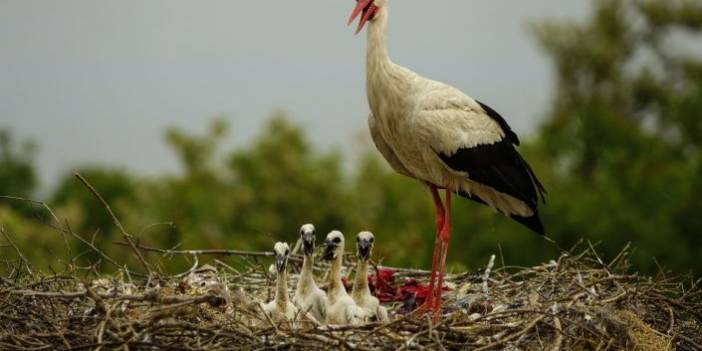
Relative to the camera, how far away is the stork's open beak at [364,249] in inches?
340

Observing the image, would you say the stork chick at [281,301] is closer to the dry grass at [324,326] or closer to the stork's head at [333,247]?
the dry grass at [324,326]

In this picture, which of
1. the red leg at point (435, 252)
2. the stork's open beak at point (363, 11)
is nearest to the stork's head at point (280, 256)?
the red leg at point (435, 252)

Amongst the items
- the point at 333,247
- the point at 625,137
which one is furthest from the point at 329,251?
the point at 625,137

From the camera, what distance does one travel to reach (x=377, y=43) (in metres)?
8.79

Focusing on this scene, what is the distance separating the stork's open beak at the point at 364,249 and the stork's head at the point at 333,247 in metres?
0.14

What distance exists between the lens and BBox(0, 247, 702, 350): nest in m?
6.88

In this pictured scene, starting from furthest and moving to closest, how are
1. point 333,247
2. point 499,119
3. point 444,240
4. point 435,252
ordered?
point 444,240
point 435,252
point 499,119
point 333,247

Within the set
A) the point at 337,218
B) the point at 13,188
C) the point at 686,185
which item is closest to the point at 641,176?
the point at 686,185

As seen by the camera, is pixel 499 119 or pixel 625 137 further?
pixel 625 137

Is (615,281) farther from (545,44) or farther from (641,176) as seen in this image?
(545,44)

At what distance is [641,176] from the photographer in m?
25.5

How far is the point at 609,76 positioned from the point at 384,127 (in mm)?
29950

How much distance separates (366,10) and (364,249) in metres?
1.60

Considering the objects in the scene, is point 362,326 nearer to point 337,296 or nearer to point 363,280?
point 337,296
